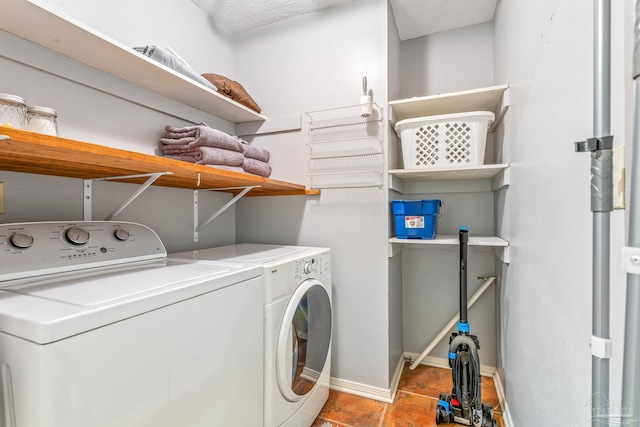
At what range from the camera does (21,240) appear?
96 cm

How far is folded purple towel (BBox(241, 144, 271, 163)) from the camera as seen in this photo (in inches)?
71.3

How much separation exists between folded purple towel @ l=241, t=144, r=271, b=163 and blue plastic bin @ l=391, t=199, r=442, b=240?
907 mm

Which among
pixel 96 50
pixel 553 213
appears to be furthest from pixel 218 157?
pixel 553 213

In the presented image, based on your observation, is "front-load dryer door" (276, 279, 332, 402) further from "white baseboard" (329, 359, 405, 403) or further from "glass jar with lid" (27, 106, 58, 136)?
"glass jar with lid" (27, 106, 58, 136)

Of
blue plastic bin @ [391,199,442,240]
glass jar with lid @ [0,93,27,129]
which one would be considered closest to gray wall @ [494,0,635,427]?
blue plastic bin @ [391,199,442,240]

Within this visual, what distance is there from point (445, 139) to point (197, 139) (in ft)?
4.41

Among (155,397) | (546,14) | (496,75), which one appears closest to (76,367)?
(155,397)

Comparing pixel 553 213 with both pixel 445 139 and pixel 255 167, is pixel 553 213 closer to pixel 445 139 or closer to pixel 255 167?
pixel 445 139

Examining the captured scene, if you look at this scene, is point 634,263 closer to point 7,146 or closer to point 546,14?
point 546,14

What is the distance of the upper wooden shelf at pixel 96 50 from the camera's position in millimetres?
1003

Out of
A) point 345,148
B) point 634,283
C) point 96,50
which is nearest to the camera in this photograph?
point 634,283

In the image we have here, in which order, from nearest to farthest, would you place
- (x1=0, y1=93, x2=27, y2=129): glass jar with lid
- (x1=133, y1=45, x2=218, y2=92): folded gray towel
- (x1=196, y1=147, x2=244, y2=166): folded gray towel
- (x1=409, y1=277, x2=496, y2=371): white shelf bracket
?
(x1=0, y1=93, x2=27, y2=129): glass jar with lid → (x1=133, y1=45, x2=218, y2=92): folded gray towel → (x1=196, y1=147, x2=244, y2=166): folded gray towel → (x1=409, y1=277, x2=496, y2=371): white shelf bracket

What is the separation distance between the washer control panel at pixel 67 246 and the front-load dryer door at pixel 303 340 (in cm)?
70

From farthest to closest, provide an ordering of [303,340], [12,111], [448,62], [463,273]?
[448,62], [463,273], [303,340], [12,111]
